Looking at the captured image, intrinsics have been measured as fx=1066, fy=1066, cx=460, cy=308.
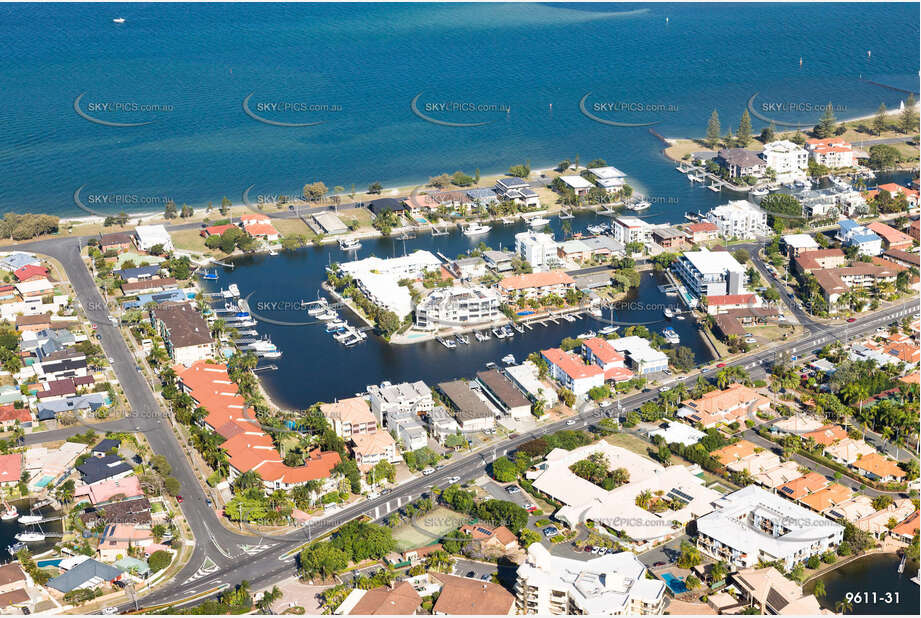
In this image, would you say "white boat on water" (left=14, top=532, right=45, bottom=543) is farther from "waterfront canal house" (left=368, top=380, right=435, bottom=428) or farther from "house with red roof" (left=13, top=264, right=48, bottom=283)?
"house with red roof" (left=13, top=264, right=48, bottom=283)

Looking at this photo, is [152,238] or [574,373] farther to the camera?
[152,238]

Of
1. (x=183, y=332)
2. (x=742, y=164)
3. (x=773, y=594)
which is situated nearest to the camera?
(x=773, y=594)

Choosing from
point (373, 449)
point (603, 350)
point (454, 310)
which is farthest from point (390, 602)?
point (454, 310)

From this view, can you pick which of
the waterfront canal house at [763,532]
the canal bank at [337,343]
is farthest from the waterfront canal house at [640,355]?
the waterfront canal house at [763,532]

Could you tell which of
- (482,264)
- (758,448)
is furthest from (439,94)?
(758,448)

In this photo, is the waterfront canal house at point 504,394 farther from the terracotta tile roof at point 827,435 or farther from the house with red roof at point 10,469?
the house with red roof at point 10,469

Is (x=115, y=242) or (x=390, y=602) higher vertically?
(x=115, y=242)

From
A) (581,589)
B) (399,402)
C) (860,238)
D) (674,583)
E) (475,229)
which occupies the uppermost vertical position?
(860,238)

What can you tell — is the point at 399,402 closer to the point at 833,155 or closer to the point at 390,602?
the point at 390,602
